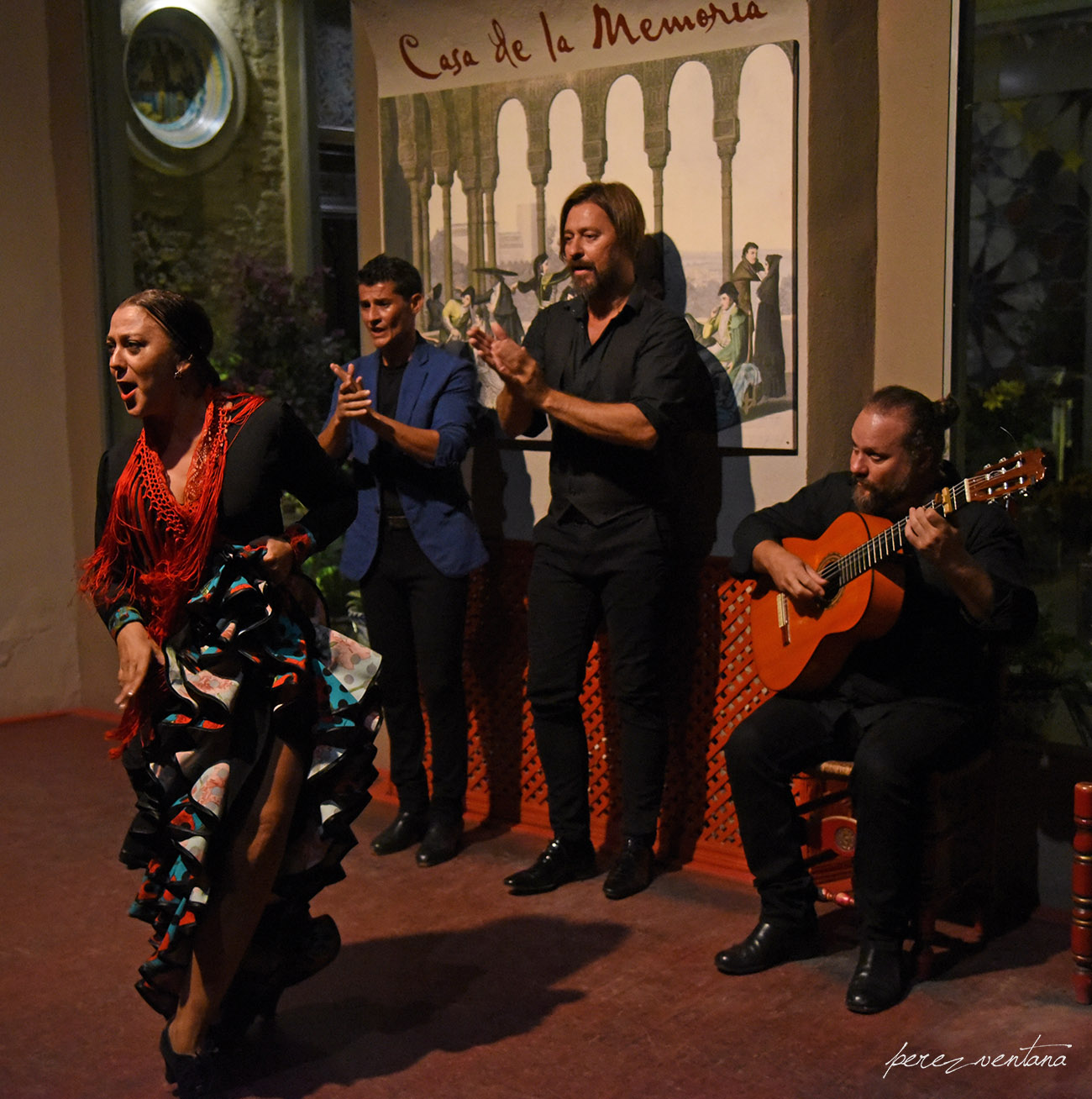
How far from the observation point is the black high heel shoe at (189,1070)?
3.15 meters

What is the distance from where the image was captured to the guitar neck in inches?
135

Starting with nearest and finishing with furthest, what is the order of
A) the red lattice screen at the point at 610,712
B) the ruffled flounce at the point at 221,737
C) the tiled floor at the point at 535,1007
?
the ruffled flounce at the point at 221,737, the tiled floor at the point at 535,1007, the red lattice screen at the point at 610,712

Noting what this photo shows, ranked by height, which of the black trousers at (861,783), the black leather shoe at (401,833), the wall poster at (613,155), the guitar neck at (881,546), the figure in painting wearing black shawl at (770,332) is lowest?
the black leather shoe at (401,833)

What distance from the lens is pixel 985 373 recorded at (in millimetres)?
4277

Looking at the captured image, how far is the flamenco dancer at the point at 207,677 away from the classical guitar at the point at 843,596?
3.91ft

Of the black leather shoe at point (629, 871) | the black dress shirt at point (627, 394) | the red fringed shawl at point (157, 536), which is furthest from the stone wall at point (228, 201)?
the red fringed shawl at point (157, 536)

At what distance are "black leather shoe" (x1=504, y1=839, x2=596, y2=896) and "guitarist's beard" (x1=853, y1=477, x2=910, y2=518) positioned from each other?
56.5 inches

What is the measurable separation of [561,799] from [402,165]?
232cm

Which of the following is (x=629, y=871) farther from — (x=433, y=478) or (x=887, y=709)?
(x=433, y=478)

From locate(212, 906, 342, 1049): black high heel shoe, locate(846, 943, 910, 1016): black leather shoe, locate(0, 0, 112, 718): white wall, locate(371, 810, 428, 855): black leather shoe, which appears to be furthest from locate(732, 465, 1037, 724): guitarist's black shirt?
locate(0, 0, 112, 718): white wall

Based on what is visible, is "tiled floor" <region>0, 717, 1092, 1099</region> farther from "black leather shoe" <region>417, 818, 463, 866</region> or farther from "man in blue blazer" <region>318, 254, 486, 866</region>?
"man in blue blazer" <region>318, 254, 486, 866</region>

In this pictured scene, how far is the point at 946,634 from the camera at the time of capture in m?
3.75

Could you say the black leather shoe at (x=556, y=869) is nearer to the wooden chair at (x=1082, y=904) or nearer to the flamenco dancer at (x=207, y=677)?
the flamenco dancer at (x=207, y=677)

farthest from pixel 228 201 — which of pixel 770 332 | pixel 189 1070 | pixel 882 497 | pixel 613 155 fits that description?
pixel 189 1070
